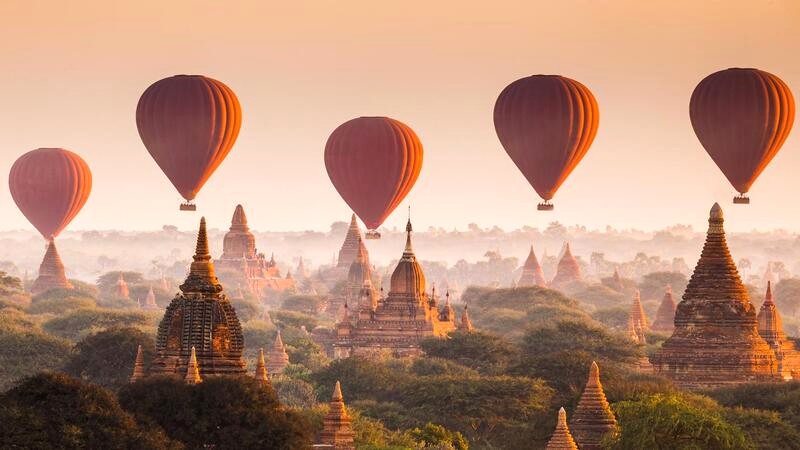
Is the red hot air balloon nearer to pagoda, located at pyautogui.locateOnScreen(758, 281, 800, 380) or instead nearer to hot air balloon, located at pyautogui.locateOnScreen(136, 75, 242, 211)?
hot air balloon, located at pyautogui.locateOnScreen(136, 75, 242, 211)

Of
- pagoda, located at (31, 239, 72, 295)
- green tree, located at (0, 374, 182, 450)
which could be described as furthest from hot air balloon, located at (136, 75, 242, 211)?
pagoda, located at (31, 239, 72, 295)

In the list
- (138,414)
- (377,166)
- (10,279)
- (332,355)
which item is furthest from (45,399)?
(10,279)

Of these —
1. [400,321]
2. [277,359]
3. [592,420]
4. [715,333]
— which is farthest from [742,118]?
[592,420]

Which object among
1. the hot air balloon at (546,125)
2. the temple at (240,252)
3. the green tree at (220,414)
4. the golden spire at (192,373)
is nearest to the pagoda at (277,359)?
the hot air balloon at (546,125)

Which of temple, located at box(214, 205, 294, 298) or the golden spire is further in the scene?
temple, located at box(214, 205, 294, 298)

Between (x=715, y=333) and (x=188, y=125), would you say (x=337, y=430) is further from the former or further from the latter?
(x=188, y=125)
